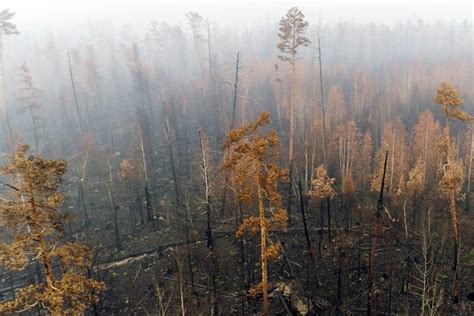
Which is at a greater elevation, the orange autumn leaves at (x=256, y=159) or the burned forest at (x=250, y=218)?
the orange autumn leaves at (x=256, y=159)

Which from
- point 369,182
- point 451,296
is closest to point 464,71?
point 369,182

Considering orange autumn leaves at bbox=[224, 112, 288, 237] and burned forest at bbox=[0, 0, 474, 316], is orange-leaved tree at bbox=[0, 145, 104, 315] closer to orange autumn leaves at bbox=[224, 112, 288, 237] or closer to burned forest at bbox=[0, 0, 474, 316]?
burned forest at bbox=[0, 0, 474, 316]

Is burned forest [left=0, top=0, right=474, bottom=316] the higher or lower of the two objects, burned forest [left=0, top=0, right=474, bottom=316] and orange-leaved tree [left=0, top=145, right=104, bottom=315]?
the lower

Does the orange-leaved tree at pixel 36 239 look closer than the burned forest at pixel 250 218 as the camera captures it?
Yes

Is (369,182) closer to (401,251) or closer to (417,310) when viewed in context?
(401,251)

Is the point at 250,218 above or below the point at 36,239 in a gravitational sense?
below

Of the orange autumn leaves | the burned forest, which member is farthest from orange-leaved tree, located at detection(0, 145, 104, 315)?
the orange autumn leaves

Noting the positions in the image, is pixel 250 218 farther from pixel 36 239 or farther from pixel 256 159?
pixel 36 239

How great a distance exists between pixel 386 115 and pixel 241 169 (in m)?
55.0

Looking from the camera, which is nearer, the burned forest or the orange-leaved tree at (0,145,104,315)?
the orange-leaved tree at (0,145,104,315)

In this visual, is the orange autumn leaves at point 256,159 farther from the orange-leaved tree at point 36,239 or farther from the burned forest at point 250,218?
the orange-leaved tree at point 36,239

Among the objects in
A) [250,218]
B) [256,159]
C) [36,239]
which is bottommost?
[250,218]

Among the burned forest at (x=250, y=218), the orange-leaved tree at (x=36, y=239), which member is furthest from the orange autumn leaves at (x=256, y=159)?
the orange-leaved tree at (x=36, y=239)

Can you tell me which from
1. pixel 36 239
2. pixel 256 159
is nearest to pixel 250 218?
pixel 256 159
